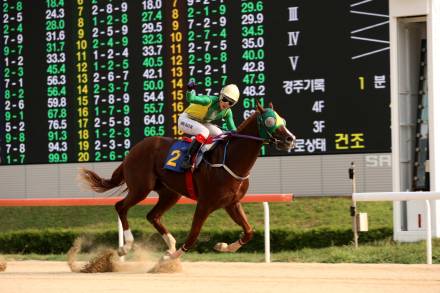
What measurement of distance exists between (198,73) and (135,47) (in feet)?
2.74

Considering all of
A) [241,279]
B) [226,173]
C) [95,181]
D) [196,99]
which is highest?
[196,99]

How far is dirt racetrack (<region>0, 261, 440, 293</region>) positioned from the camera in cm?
627

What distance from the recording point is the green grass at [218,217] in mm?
11047

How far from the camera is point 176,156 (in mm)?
8195

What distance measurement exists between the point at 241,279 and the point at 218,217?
15.9 ft

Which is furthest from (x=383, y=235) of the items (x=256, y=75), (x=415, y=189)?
(x=256, y=75)

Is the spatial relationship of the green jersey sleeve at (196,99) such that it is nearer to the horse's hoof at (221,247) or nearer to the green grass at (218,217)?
the horse's hoof at (221,247)

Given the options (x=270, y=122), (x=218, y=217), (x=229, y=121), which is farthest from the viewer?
(x=218, y=217)

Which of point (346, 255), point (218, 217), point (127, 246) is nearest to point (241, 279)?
point (127, 246)

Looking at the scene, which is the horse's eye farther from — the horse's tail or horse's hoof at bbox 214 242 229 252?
the horse's tail

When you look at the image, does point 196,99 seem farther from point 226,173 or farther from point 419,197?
point 419,197

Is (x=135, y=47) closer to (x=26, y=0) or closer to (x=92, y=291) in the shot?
(x=26, y=0)

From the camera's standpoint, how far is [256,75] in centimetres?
1098

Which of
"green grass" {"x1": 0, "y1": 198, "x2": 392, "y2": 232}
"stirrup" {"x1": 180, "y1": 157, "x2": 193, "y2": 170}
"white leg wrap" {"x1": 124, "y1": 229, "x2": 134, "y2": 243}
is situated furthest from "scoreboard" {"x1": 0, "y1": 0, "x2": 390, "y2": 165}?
"white leg wrap" {"x1": 124, "y1": 229, "x2": 134, "y2": 243}
